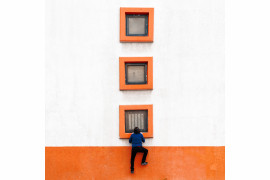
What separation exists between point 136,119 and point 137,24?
288 centimetres

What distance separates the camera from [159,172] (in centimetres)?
639

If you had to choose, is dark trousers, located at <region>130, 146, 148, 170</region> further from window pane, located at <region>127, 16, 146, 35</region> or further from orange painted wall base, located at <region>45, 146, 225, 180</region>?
window pane, located at <region>127, 16, 146, 35</region>

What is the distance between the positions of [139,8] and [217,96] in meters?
3.52

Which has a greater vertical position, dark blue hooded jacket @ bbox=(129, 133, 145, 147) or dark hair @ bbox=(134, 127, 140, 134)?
dark hair @ bbox=(134, 127, 140, 134)

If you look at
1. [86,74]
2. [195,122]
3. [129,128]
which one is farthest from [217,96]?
[86,74]

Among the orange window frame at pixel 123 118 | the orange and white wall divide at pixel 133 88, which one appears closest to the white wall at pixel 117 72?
the orange and white wall divide at pixel 133 88

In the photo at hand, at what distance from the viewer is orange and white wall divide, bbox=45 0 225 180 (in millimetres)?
6355

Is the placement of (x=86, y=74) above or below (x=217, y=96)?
above

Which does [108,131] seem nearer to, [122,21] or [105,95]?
[105,95]

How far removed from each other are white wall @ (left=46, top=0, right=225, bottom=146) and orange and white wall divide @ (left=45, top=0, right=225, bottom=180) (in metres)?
0.03

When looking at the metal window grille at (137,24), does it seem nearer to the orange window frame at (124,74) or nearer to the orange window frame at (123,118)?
the orange window frame at (124,74)

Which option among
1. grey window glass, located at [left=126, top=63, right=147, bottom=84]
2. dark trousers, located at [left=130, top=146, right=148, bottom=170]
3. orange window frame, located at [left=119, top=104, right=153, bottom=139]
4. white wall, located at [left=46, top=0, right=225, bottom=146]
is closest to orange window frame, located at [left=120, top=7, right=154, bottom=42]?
white wall, located at [left=46, top=0, right=225, bottom=146]

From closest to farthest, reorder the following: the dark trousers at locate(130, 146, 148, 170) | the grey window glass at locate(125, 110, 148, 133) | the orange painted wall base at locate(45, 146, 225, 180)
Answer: the dark trousers at locate(130, 146, 148, 170) < the orange painted wall base at locate(45, 146, 225, 180) < the grey window glass at locate(125, 110, 148, 133)

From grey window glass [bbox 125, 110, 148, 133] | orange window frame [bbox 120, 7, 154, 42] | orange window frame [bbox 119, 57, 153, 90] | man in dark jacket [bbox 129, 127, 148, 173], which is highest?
orange window frame [bbox 120, 7, 154, 42]
